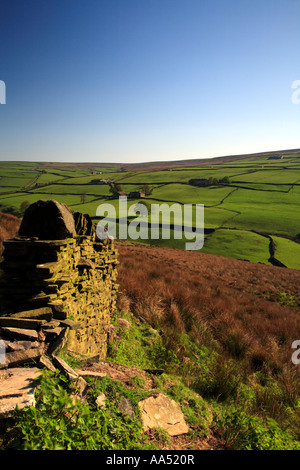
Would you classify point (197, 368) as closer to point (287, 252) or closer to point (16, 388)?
point (16, 388)

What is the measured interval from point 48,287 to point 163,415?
258 centimetres

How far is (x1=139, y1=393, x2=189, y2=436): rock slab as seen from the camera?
2.88 meters

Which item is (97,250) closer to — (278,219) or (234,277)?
(234,277)

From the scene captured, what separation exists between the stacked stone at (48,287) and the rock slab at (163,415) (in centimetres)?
148

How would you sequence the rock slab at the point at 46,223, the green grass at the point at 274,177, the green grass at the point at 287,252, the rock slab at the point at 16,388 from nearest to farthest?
the rock slab at the point at 16,388 → the rock slab at the point at 46,223 → the green grass at the point at 287,252 → the green grass at the point at 274,177

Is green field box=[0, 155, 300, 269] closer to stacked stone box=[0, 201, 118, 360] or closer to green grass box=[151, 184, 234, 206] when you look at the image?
green grass box=[151, 184, 234, 206]

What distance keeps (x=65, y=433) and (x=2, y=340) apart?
1.72 metres

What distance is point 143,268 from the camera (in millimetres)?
13625

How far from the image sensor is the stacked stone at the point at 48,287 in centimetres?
354

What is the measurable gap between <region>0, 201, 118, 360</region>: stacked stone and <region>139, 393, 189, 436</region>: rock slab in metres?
1.48

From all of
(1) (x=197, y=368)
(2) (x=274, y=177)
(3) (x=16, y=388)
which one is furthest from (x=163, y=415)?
(2) (x=274, y=177)

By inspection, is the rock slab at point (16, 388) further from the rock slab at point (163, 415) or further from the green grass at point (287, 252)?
the green grass at point (287, 252)

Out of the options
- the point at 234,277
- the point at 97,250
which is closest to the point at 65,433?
the point at 97,250

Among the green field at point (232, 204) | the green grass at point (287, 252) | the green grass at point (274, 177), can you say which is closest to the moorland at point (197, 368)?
the green grass at point (287, 252)
